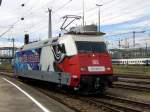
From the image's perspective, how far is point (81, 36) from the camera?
20.5 metres

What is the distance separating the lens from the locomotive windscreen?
19922 millimetres

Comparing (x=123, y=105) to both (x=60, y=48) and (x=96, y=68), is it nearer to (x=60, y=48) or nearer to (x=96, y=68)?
(x=96, y=68)

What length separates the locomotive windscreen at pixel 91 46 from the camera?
19.9 metres

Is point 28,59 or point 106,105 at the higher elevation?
point 28,59

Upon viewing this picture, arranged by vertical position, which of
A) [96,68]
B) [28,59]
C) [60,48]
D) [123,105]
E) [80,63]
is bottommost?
[123,105]

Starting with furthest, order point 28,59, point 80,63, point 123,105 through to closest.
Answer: point 28,59, point 80,63, point 123,105

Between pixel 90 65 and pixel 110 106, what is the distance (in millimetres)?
3940

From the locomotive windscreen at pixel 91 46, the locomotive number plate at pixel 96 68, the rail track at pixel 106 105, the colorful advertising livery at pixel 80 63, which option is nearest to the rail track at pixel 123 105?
the rail track at pixel 106 105

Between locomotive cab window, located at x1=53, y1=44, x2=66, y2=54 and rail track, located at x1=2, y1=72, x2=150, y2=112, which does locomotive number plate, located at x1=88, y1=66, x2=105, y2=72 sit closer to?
rail track, located at x1=2, y1=72, x2=150, y2=112

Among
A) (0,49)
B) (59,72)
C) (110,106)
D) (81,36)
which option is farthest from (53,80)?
(0,49)

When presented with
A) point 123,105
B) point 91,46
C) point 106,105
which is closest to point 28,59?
point 91,46

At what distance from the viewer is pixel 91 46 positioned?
20.3 m

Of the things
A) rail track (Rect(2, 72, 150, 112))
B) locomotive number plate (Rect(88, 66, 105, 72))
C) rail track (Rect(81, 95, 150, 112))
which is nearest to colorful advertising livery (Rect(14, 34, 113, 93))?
locomotive number plate (Rect(88, 66, 105, 72))

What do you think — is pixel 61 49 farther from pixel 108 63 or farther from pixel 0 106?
pixel 0 106
